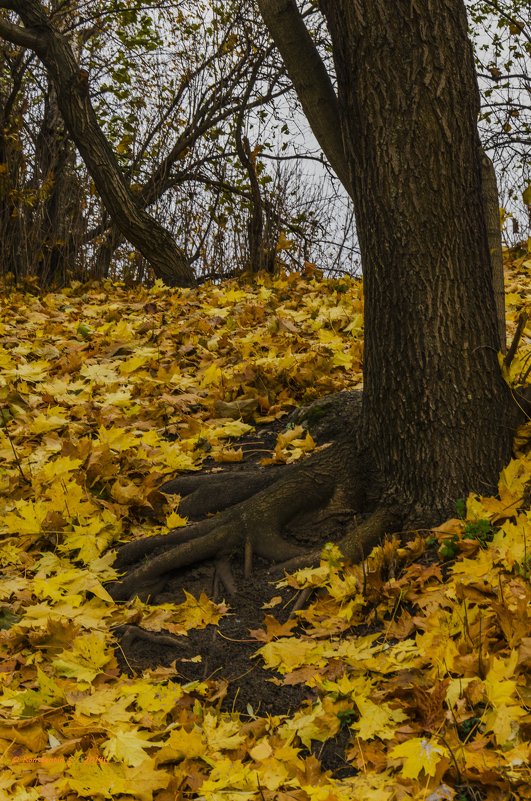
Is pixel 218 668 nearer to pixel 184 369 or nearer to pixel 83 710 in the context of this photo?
Answer: pixel 83 710

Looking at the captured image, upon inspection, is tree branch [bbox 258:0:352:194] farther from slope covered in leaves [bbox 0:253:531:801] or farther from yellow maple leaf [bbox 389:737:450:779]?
yellow maple leaf [bbox 389:737:450:779]

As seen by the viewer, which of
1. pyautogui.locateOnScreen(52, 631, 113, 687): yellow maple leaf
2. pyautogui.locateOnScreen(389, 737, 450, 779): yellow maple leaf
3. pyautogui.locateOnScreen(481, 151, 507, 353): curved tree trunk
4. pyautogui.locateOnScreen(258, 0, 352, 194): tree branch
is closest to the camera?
pyautogui.locateOnScreen(389, 737, 450, 779): yellow maple leaf

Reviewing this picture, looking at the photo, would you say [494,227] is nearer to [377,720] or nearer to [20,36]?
[377,720]

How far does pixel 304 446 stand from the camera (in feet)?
12.9

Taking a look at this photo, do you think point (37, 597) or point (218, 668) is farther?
point (37, 597)

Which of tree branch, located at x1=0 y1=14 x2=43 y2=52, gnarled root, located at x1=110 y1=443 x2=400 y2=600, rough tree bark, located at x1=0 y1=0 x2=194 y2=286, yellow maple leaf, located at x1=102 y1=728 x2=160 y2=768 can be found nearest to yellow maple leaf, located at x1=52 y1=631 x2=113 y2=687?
yellow maple leaf, located at x1=102 y1=728 x2=160 y2=768

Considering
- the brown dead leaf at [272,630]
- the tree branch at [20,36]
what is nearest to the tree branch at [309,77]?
the brown dead leaf at [272,630]

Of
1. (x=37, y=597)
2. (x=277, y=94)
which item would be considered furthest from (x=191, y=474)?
(x=277, y=94)

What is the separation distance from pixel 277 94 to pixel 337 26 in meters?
8.16

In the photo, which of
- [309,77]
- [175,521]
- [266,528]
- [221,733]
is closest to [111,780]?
[221,733]

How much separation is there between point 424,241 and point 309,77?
37.9 inches

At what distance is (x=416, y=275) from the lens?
3.02m

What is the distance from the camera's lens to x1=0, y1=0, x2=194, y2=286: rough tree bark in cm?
870

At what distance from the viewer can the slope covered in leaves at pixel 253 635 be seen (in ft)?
6.72
